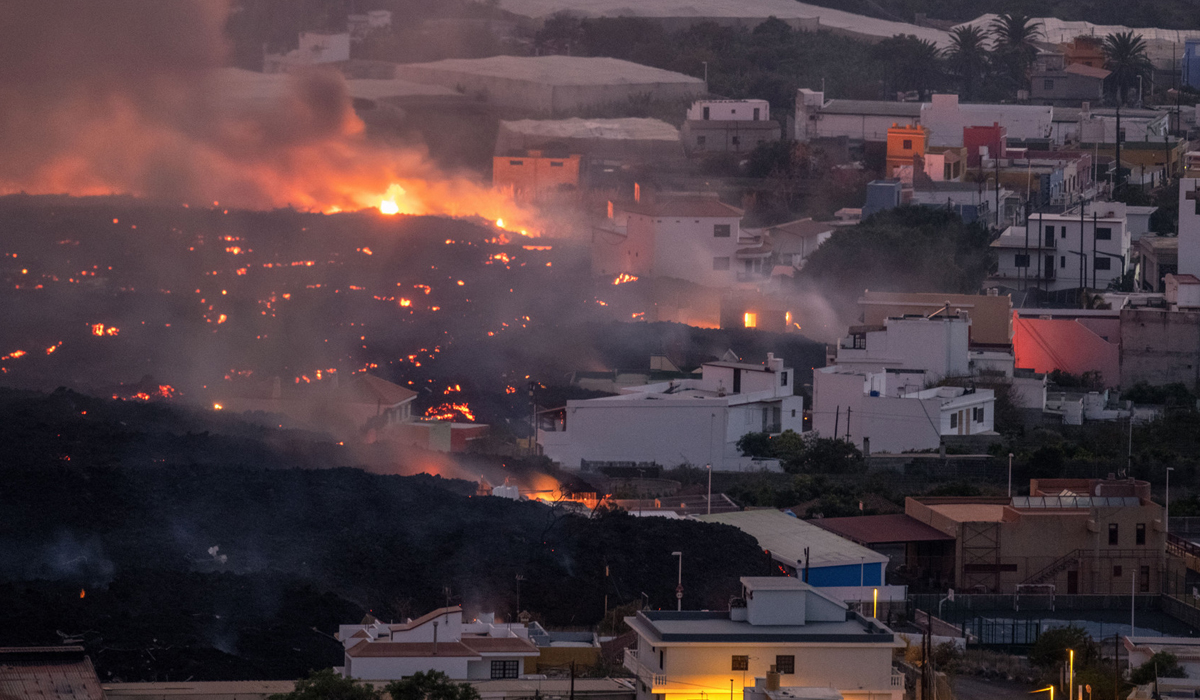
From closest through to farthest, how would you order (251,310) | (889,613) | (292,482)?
(889,613) < (292,482) < (251,310)

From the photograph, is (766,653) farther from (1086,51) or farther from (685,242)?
(1086,51)

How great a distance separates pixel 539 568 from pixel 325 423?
12393 mm

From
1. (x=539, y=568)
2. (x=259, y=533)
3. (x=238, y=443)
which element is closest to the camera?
(x=539, y=568)

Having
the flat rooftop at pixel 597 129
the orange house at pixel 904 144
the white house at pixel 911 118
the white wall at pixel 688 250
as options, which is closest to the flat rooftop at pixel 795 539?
the white wall at pixel 688 250

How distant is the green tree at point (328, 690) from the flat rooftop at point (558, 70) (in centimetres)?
5472

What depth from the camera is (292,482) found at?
29.6 meters

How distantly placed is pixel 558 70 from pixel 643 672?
5737 cm

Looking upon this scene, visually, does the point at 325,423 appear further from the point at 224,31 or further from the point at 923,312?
the point at 224,31

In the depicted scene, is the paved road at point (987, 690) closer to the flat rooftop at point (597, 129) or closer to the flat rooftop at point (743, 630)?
the flat rooftop at point (743, 630)

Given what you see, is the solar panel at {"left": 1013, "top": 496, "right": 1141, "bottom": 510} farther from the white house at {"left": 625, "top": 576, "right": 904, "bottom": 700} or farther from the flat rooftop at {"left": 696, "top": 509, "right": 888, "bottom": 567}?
the white house at {"left": 625, "top": 576, "right": 904, "bottom": 700}

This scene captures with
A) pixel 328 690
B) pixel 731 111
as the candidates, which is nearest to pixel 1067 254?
pixel 731 111

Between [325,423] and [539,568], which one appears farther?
[325,423]

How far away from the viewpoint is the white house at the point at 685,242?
50.3 meters

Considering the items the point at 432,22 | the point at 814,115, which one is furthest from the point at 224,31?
the point at 814,115
